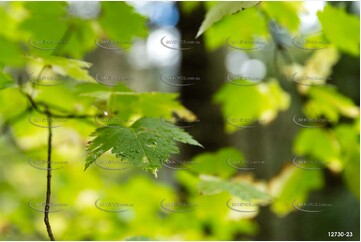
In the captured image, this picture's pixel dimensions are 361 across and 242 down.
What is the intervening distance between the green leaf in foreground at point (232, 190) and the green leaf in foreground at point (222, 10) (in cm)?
23

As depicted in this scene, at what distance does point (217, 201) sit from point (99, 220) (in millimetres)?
561

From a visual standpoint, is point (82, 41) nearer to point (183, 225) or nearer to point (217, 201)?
point (217, 201)

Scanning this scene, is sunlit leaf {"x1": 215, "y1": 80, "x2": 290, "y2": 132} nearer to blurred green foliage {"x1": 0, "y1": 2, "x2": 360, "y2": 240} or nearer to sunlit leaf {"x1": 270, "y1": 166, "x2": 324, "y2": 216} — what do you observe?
blurred green foliage {"x1": 0, "y1": 2, "x2": 360, "y2": 240}

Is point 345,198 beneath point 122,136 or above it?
beneath

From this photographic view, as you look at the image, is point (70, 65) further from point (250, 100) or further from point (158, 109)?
point (250, 100)

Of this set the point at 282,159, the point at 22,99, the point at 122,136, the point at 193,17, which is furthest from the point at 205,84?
the point at 282,159

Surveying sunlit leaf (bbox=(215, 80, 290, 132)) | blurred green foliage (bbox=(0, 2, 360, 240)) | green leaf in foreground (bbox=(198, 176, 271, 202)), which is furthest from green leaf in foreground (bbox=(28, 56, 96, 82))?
sunlit leaf (bbox=(215, 80, 290, 132))

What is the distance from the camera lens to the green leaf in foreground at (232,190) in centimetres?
62

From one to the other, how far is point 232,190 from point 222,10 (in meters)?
0.26

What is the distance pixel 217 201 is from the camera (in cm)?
111

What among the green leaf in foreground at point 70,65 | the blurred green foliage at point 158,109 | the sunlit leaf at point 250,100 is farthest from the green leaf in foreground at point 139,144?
the sunlit leaf at point 250,100

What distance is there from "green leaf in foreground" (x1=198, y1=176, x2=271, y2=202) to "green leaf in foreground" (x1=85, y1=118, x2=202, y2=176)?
0.49 feet

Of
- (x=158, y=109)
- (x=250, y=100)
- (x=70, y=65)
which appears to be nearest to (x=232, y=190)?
(x=158, y=109)

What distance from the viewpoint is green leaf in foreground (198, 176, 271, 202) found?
617 millimetres
